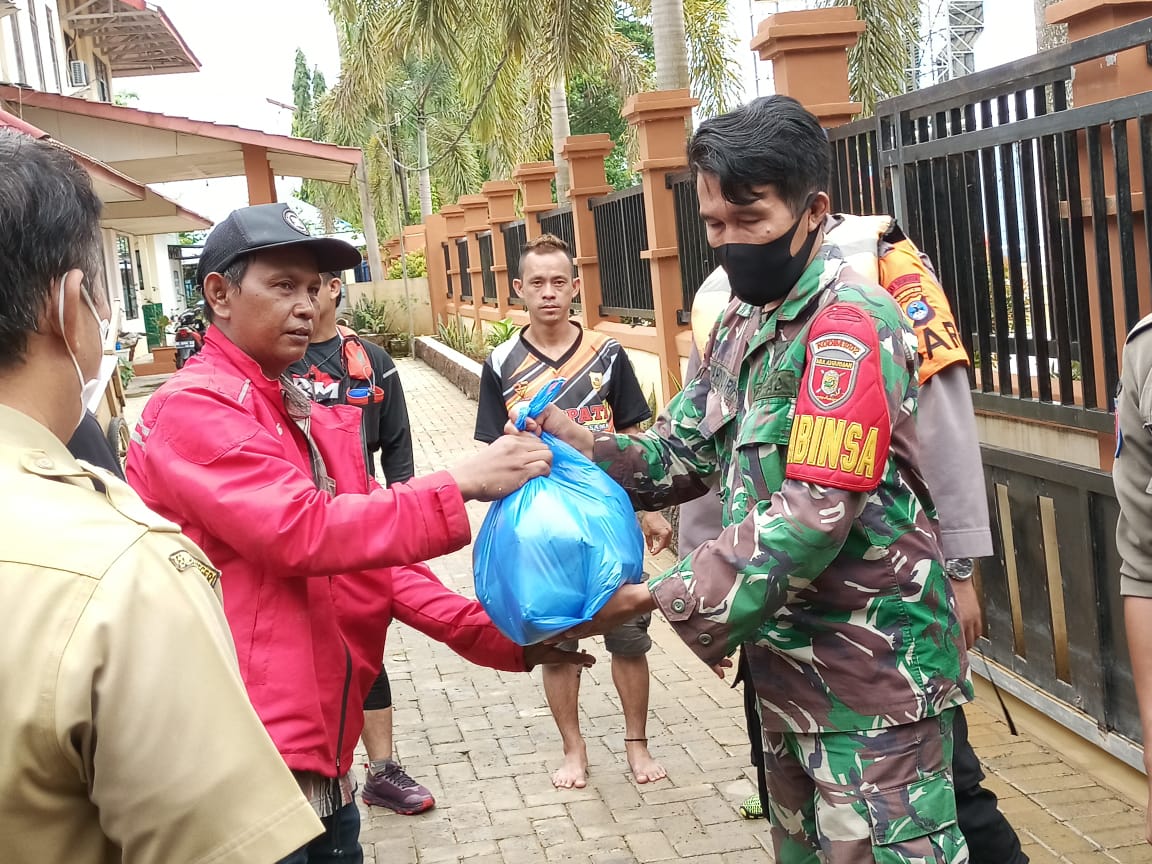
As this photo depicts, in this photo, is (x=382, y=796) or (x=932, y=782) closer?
(x=932, y=782)

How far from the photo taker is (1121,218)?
3879mm

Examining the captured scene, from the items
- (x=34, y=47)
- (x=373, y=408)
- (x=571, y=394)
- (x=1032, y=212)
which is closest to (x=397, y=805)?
(x=373, y=408)

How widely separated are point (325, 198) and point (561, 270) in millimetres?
50379

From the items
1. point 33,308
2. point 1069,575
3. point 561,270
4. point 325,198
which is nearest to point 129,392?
point 561,270

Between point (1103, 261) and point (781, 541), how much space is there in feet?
8.04

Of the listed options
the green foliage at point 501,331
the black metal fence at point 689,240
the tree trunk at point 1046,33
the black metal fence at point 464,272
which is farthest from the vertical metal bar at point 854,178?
the black metal fence at point 464,272

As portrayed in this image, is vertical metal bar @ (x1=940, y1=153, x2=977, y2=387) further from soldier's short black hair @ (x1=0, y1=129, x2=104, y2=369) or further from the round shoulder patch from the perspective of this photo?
soldier's short black hair @ (x1=0, y1=129, x2=104, y2=369)

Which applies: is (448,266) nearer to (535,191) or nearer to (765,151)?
(535,191)

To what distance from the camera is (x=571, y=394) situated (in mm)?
4805

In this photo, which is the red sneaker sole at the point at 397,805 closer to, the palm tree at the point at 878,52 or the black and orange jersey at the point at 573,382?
the black and orange jersey at the point at 573,382

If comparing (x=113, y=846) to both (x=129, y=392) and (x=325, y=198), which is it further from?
(x=325, y=198)

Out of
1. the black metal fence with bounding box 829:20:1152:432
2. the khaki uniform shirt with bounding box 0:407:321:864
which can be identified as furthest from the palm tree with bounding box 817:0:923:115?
the khaki uniform shirt with bounding box 0:407:321:864

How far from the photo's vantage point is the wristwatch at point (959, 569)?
3.18 m

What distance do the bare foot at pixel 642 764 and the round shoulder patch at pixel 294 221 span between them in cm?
283
